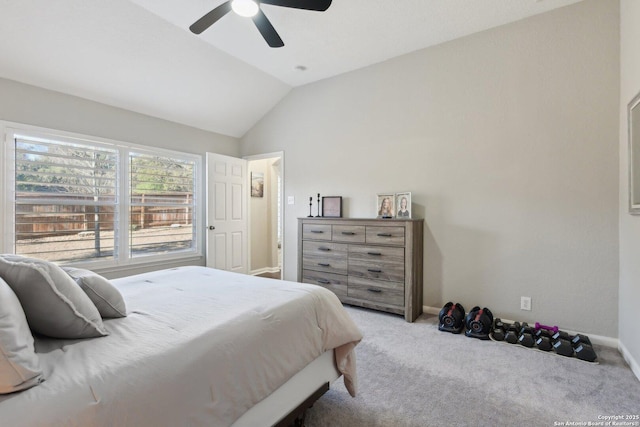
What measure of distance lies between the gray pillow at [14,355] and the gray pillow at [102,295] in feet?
1.27

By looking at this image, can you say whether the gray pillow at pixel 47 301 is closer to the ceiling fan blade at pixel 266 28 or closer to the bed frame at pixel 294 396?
the bed frame at pixel 294 396

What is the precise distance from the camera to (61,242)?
3.20 m

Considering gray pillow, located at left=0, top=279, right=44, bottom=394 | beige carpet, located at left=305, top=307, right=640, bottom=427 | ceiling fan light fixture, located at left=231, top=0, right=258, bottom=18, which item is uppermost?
ceiling fan light fixture, located at left=231, top=0, right=258, bottom=18

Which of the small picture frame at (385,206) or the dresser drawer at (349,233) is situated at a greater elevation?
the small picture frame at (385,206)

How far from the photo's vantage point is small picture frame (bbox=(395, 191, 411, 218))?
3348 mm

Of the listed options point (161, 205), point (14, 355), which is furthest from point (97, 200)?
point (14, 355)

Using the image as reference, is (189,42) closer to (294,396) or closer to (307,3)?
(307,3)

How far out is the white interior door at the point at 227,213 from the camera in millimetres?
4355

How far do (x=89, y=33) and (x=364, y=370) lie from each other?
3706 millimetres

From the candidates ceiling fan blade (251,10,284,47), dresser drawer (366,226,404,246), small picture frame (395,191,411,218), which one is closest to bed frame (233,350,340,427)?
dresser drawer (366,226,404,246)

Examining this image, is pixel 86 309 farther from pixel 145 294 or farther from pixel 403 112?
pixel 403 112

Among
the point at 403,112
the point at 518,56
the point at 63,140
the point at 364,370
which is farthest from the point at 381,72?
the point at 63,140

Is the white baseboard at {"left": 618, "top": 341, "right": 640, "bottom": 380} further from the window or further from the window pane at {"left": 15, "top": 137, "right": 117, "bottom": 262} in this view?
the window pane at {"left": 15, "top": 137, "right": 117, "bottom": 262}

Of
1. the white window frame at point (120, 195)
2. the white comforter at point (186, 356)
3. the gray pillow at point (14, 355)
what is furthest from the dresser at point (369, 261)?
the gray pillow at point (14, 355)
